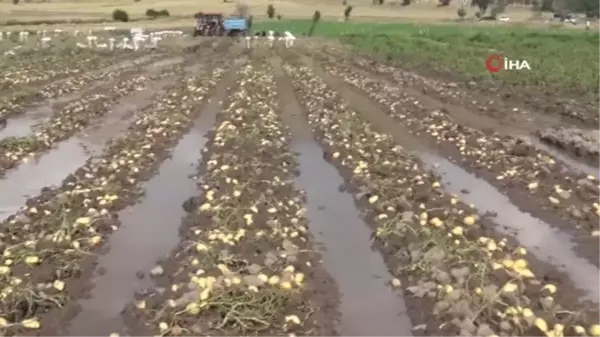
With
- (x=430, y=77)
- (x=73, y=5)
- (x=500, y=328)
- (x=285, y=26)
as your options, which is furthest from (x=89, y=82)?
(x=73, y=5)

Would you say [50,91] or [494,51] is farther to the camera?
[494,51]

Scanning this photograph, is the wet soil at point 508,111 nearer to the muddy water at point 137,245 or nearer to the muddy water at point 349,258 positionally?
the muddy water at point 349,258

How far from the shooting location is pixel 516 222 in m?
10.2

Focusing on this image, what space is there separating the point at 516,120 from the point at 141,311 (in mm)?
13310

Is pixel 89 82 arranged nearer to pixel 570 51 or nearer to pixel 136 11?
pixel 570 51

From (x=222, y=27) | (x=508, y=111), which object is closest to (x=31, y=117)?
(x=508, y=111)

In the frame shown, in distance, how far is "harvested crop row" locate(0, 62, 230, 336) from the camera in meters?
7.14

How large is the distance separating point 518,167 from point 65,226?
7908mm

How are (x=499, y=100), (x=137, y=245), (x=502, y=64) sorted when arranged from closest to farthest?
(x=137, y=245), (x=499, y=100), (x=502, y=64)

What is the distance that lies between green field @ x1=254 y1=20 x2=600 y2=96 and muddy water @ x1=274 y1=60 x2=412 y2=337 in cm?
1302

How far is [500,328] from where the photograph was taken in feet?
21.5

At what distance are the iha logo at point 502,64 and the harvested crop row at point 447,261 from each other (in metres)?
15.9

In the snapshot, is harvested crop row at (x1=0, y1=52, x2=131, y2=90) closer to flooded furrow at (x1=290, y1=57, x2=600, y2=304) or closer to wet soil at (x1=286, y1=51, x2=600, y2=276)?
wet soil at (x1=286, y1=51, x2=600, y2=276)

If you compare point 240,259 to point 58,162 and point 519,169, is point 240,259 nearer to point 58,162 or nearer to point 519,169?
point 519,169
